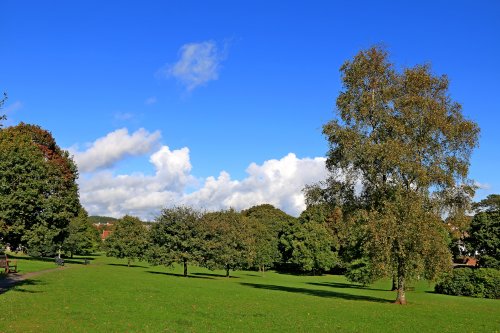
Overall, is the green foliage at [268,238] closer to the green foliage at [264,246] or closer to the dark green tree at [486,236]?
the green foliage at [264,246]

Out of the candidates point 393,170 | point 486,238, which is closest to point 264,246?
point 486,238

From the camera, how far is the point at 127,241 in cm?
8775

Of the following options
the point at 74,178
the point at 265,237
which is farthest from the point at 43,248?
the point at 265,237

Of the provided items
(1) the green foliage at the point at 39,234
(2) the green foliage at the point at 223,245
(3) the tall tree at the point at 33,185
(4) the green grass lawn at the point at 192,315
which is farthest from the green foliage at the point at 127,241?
(4) the green grass lawn at the point at 192,315

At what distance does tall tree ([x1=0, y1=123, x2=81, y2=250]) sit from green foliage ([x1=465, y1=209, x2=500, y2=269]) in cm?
6938

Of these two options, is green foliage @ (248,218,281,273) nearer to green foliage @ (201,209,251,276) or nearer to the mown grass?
green foliage @ (201,209,251,276)

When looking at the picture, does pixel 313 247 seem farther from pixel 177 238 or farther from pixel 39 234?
pixel 39 234

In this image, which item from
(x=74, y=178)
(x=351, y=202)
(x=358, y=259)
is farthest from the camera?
(x=74, y=178)

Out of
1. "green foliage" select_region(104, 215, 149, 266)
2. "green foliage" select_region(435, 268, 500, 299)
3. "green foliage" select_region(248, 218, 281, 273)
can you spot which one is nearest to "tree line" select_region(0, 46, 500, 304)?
"green foliage" select_region(435, 268, 500, 299)

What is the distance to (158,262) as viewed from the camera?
2506 inches

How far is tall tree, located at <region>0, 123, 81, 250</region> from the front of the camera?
4667 cm

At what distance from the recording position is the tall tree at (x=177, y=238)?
2493 inches

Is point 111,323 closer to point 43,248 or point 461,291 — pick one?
point 461,291

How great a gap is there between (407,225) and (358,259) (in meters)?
29.1
